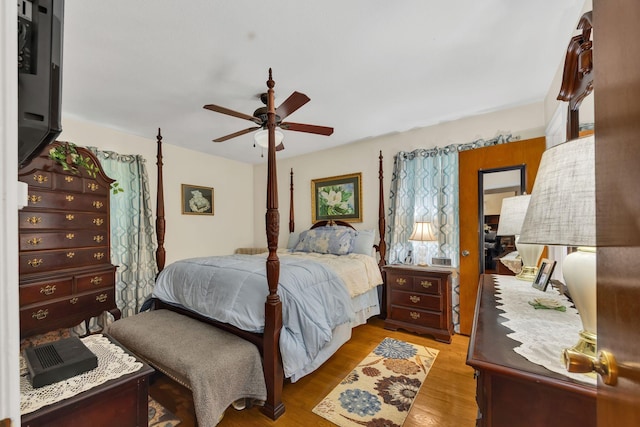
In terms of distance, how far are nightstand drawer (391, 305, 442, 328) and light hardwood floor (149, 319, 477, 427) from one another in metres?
0.28

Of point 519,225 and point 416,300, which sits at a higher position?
point 519,225

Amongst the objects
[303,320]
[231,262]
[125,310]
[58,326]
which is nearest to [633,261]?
[303,320]

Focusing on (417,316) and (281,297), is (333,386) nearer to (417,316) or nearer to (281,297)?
(281,297)

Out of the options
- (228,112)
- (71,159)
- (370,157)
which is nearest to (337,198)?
(370,157)

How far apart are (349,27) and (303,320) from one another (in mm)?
1941

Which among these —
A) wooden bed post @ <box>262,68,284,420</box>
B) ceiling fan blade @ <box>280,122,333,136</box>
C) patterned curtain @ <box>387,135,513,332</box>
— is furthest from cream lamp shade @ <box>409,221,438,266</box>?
wooden bed post @ <box>262,68,284,420</box>

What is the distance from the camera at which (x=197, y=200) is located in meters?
4.34

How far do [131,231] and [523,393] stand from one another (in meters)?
4.04

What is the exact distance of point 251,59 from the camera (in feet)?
6.49

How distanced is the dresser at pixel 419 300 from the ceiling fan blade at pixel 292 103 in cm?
210

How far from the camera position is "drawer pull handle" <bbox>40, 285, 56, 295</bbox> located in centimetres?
234

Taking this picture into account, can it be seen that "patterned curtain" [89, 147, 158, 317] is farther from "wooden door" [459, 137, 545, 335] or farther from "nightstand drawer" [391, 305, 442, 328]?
"wooden door" [459, 137, 545, 335]

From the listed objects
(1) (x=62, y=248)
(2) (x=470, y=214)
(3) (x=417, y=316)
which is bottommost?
(3) (x=417, y=316)

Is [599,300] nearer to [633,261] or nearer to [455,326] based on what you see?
[633,261]
